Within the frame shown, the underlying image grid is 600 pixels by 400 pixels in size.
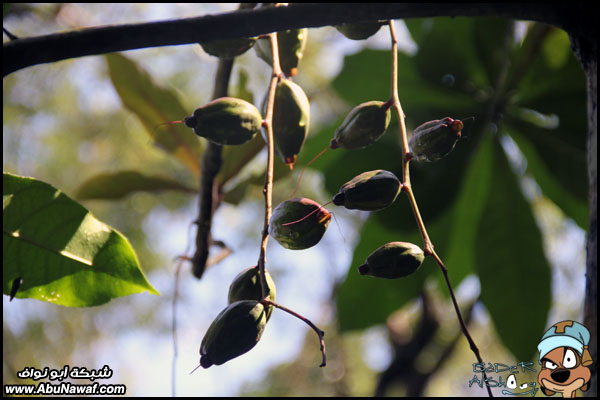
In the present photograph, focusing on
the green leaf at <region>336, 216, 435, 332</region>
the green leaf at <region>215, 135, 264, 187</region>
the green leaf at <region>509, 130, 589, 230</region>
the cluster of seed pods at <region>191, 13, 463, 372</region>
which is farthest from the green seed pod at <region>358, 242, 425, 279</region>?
the green leaf at <region>509, 130, 589, 230</region>

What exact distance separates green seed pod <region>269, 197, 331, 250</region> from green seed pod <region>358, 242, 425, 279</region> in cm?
5

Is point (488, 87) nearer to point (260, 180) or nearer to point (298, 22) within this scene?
point (260, 180)

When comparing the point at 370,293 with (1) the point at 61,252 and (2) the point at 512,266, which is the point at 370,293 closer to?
(2) the point at 512,266

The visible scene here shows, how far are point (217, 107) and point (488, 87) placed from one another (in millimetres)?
727

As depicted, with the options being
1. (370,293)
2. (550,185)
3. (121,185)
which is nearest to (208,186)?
(121,185)

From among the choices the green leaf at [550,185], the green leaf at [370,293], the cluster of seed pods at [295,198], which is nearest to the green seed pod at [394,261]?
the cluster of seed pods at [295,198]

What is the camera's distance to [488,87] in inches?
42.5

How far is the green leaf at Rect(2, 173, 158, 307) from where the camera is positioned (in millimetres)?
607

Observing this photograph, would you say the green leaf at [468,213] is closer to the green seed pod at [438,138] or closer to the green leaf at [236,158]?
the green leaf at [236,158]

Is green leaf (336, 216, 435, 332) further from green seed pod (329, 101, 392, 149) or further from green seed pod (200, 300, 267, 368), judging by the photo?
green seed pod (200, 300, 267, 368)

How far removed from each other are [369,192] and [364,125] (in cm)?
9

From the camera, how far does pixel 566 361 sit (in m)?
0.54

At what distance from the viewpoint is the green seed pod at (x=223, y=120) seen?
516mm

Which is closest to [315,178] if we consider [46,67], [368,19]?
[46,67]
